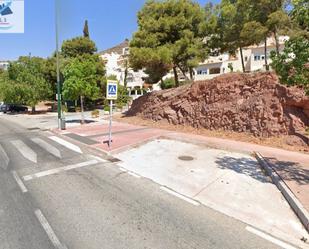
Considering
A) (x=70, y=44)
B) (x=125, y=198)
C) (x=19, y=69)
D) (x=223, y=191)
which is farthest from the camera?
(x=70, y=44)

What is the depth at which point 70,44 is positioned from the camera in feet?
129

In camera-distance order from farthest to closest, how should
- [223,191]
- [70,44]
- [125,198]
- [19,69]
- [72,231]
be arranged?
[70,44] → [19,69] → [223,191] → [125,198] → [72,231]

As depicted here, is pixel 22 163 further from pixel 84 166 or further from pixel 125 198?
pixel 125 198

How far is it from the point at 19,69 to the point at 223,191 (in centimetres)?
3412

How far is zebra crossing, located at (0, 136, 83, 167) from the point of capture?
31.9ft

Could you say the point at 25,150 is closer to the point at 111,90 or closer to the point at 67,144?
the point at 67,144

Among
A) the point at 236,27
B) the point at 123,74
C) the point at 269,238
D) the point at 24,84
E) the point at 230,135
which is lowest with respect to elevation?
the point at 269,238

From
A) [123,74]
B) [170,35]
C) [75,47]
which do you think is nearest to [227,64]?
[123,74]

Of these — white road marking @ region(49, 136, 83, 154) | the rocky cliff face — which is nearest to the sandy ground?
the rocky cliff face

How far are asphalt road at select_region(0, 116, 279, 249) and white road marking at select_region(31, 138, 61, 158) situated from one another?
2.14 metres

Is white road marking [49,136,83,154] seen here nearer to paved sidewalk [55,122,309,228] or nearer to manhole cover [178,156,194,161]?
paved sidewalk [55,122,309,228]

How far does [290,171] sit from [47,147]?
33.3 feet

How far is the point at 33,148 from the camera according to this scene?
11.4 metres

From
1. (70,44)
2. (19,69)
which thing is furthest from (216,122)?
(70,44)
